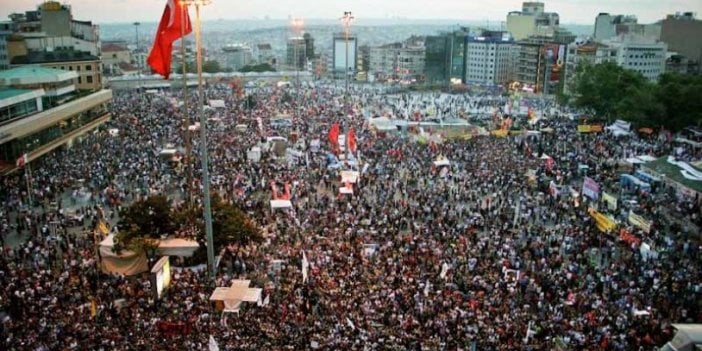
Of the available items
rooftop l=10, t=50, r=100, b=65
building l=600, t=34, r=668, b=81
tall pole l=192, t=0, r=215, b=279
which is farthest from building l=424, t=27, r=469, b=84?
→ tall pole l=192, t=0, r=215, b=279

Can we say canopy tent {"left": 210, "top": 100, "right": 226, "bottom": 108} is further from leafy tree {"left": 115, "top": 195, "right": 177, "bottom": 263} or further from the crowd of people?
leafy tree {"left": 115, "top": 195, "right": 177, "bottom": 263}

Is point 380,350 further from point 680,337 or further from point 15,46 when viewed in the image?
point 15,46

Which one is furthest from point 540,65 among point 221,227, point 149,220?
point 149,220

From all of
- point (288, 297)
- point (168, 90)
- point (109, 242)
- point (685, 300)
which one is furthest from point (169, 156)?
point (168, 90)

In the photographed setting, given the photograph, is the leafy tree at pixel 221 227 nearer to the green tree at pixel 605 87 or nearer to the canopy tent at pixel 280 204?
the canopy tent at pixel 280 204

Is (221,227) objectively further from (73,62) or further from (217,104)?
(217,104)

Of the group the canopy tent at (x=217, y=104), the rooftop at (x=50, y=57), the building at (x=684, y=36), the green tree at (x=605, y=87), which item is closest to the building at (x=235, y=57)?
the building at (x=684, y=36)
